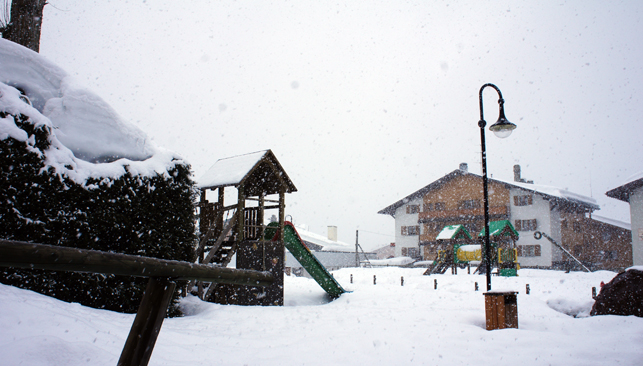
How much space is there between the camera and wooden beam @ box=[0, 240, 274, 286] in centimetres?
151

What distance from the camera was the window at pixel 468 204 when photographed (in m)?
42.4

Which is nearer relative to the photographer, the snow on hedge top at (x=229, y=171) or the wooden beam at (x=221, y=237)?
the wooden beam at (x=221, y=237)

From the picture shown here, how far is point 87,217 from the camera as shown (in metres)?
6.49

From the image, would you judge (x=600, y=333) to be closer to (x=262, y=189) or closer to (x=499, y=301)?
(x=499, y=301)

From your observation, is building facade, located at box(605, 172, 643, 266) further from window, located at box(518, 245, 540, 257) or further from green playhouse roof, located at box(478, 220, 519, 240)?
window, located at box(518, 245, 540, 257)

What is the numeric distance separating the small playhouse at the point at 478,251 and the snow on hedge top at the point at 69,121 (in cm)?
2112

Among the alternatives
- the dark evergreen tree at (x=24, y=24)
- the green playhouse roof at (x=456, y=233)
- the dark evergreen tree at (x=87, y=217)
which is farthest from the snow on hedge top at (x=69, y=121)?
the green playhouse roof at (x=456, y=233)

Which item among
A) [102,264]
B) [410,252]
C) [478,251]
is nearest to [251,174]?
[102,264]

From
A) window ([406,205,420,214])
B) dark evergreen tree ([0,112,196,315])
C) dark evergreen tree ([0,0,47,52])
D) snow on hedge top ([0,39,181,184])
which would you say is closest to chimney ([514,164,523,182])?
window ([406,205,420,214])

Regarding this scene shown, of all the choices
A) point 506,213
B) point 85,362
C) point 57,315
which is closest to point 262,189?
point 57,315

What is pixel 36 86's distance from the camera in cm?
705

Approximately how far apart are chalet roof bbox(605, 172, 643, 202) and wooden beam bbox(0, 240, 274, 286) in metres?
29.2

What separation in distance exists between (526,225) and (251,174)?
3552 cm

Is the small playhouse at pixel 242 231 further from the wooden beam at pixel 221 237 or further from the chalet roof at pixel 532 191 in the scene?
the chalet roof at pixel 532 191
